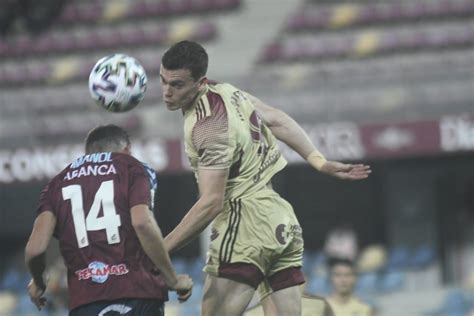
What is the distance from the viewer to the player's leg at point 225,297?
6617mm

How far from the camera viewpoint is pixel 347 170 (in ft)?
22.2

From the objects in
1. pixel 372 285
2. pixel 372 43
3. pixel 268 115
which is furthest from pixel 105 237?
pixel 372 43

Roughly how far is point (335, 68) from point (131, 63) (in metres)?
12.5

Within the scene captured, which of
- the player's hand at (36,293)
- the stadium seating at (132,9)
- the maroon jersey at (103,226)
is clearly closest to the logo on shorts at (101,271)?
the maroon jersey at (103,226)

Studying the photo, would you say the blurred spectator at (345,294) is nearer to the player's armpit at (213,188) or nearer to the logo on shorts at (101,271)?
the player's armpit at (213,188)

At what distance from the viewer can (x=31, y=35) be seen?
22.1 m

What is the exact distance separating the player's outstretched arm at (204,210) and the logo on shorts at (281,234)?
0.41 m

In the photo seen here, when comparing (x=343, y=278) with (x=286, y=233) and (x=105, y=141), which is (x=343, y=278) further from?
(x=105, y=141)

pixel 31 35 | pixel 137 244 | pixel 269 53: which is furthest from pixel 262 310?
pixel 31 35

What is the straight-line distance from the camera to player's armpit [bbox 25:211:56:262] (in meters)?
6.07

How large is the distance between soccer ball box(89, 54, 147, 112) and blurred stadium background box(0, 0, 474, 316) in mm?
7409

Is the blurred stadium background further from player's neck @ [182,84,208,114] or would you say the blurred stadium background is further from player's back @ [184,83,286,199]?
player's neck @ [182,84,208,114]

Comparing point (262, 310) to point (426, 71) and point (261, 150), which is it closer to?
point (261, 150)

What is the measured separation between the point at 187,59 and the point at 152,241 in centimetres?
103
